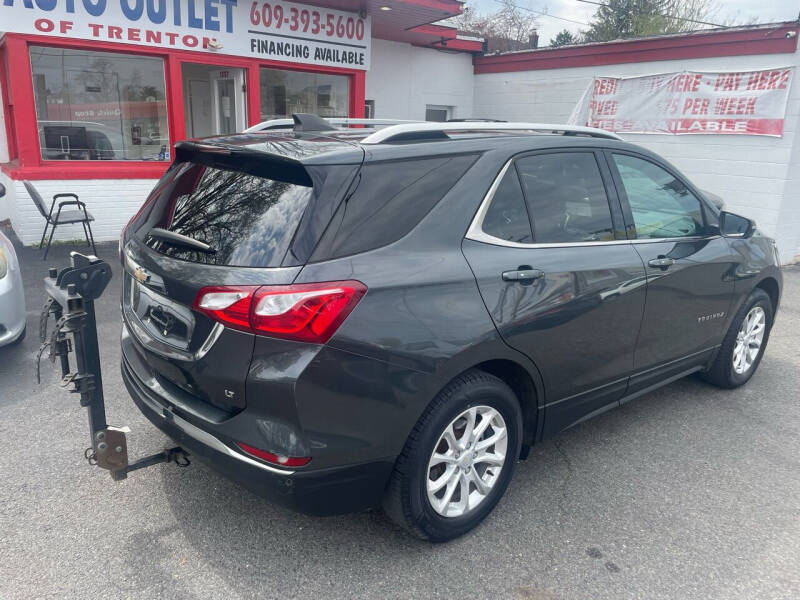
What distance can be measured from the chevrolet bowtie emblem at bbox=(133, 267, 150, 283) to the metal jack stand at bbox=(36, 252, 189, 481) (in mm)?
148

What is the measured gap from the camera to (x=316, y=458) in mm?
2240

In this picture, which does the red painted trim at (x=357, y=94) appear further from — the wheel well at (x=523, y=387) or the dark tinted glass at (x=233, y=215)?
the wheel well at (x=523, y=387)

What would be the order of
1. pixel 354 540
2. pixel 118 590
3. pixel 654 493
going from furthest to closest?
1. pixel 654 493
2. pixel 354 540
3. pixel 118 590

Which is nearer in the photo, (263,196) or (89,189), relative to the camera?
(263,196)

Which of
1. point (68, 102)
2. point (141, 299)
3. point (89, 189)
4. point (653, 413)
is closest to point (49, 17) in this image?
point (68, 102)

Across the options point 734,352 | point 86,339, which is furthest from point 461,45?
point 86,339

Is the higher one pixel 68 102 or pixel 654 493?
pixel 68 102

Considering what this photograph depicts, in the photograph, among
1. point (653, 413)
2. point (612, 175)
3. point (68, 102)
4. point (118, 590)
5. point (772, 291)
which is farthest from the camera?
point (68, 102)

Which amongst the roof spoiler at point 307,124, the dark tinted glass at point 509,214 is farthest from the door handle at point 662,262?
the roof spoiler at point 307,124

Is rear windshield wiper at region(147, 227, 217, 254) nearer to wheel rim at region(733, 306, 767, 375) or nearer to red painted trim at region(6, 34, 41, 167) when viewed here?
wheel rim at region(733, 306, 767, 375)

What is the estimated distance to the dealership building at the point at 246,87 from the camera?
27.3 ft

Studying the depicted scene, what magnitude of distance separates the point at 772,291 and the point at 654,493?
2351 mm

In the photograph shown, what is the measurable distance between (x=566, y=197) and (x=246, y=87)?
7946mm

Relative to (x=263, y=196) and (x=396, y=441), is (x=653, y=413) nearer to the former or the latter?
(x=396, y=441)
